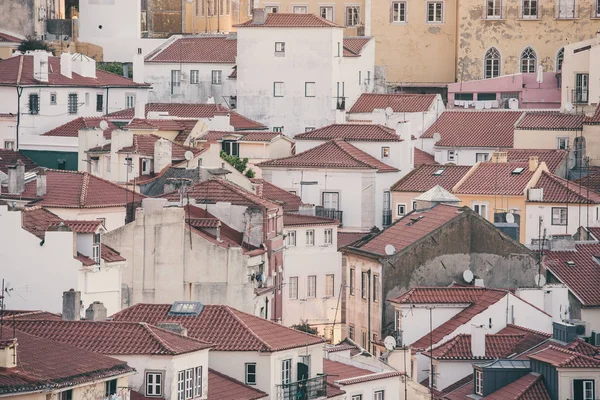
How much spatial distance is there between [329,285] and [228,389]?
25.5 metres

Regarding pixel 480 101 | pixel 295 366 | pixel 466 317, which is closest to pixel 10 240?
pixel 295 366

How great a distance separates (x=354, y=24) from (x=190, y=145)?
2942 cm

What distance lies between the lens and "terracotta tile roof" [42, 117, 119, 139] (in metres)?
96.3

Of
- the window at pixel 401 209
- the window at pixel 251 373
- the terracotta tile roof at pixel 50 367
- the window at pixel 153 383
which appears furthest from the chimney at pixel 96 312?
the window at pixel 401 209

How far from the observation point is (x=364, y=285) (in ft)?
253

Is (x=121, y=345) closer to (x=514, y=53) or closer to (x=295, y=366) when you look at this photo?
(x=295, y=366)

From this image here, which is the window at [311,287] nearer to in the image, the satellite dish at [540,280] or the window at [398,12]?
the satellite dish at [540,280]

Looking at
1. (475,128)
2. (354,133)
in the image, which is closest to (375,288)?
(354,133)

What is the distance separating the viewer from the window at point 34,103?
10056cm

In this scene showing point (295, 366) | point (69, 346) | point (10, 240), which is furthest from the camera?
point (10, 240)

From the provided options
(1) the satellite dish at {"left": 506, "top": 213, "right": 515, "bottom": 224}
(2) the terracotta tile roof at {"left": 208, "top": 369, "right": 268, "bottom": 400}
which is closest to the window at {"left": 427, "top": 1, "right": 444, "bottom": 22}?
(1) the satellite dish at {"left": 506, "top": 213, "right": 515, "bottom": 224}

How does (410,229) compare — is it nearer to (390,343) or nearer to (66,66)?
(390,343)

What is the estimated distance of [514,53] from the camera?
118312mm

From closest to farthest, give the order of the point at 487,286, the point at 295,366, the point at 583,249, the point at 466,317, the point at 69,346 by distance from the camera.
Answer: the point at 69,346, the point at 295,366, the point at 466,317, the point at 487,286, the point at 583,249
